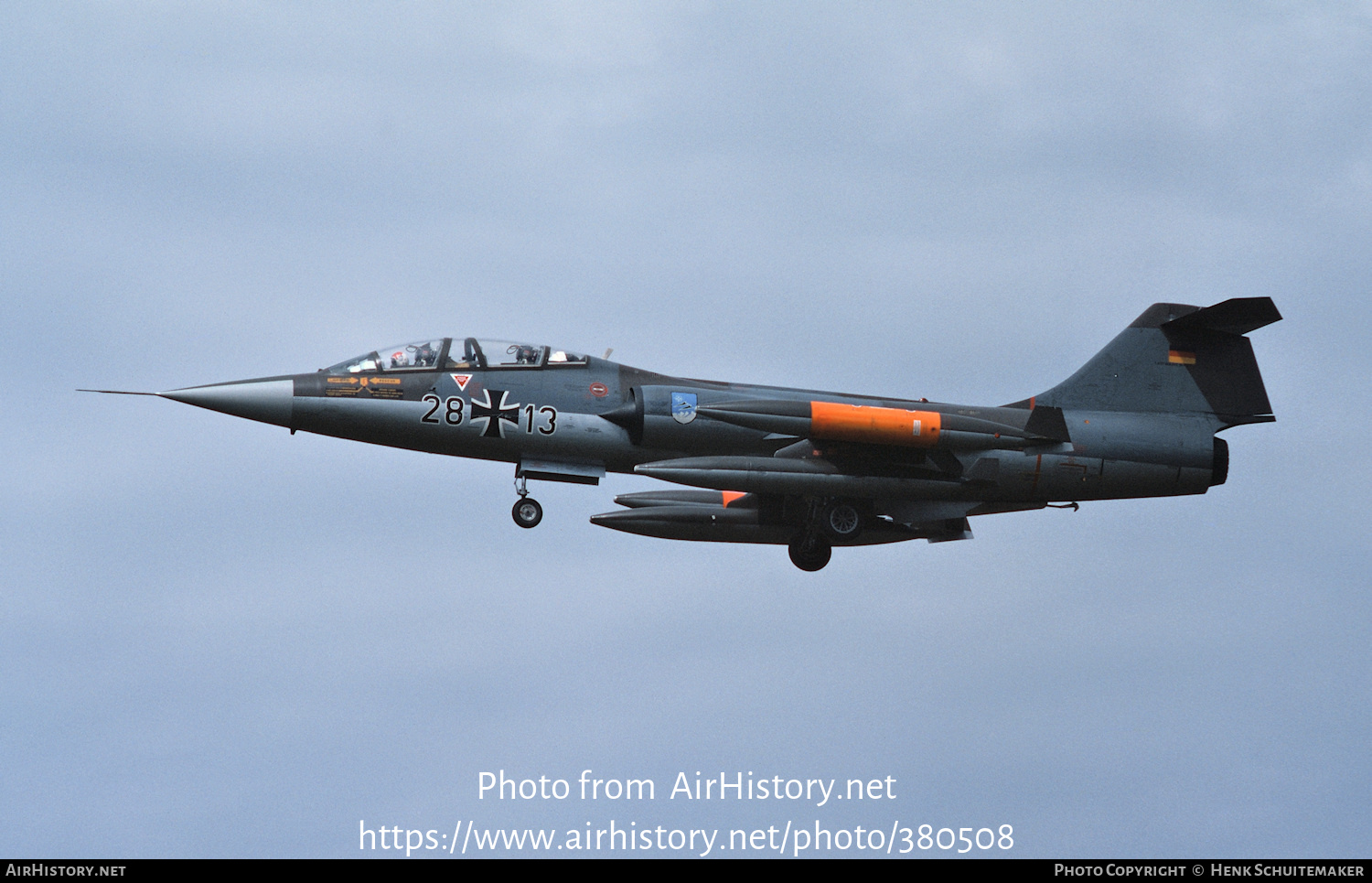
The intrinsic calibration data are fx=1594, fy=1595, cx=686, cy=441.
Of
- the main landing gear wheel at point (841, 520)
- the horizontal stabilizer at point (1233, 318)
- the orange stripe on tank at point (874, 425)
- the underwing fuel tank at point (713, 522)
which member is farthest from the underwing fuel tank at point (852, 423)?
the horizontal stabilizer at point (1233, 318)

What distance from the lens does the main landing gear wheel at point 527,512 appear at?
86.3ft

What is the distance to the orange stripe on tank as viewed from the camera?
83.5 ft

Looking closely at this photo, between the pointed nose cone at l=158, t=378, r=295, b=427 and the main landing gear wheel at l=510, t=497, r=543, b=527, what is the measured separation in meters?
3.96

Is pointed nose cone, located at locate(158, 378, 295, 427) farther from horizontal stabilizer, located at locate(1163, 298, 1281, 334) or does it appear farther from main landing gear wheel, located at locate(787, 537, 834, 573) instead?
horizontal stabilizer, located at locate(1163, 298, 1281, 334)

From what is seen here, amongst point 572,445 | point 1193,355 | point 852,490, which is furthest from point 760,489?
point 1193,355

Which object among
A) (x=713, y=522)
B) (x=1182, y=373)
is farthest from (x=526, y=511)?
(x=1182, y=373)

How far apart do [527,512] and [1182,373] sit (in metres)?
11.9

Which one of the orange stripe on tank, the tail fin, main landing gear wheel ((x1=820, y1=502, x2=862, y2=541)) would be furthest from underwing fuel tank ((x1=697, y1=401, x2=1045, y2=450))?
the tail fin

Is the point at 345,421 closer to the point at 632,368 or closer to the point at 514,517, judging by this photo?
the point at 514,517

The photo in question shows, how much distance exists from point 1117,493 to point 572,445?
9489 mm

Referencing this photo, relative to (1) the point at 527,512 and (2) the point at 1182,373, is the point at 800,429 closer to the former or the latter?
(1) the point at 527,512

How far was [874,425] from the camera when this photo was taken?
84.1 feet

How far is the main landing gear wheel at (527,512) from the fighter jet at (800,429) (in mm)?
21

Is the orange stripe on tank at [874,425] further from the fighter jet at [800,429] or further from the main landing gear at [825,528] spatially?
the main landing gear at [825,528]
